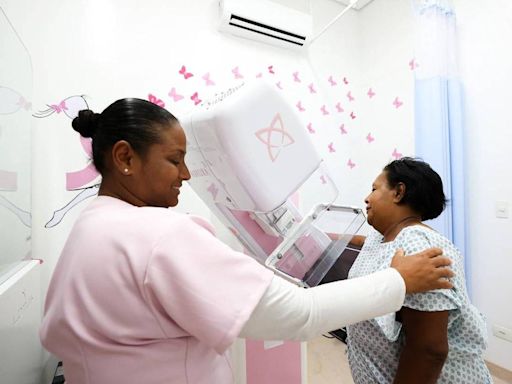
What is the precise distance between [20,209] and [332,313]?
139cm

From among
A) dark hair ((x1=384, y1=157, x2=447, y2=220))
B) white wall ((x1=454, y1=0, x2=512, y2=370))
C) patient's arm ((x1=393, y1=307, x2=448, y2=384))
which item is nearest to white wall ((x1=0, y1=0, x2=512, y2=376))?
white wall ((x1=454, y1=0, x2=512, y2=370))

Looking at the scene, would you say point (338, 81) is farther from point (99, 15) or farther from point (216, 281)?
point (216, 281)

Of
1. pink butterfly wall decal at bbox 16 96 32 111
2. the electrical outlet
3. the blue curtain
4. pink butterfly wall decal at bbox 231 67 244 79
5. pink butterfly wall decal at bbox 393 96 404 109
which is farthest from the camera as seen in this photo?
pink butterfly wall decal at bbox 393 96 404 109

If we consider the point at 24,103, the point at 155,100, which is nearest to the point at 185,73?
the point at 155,100

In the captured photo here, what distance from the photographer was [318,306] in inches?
23.4

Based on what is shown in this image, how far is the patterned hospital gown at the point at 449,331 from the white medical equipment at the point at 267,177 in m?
0.20

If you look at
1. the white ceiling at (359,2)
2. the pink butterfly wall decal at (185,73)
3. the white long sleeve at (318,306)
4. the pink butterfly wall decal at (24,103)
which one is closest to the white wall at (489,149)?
the white ceiling at (359,2)

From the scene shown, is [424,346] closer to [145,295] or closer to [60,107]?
[145,295]

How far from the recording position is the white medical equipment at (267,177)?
0.72m

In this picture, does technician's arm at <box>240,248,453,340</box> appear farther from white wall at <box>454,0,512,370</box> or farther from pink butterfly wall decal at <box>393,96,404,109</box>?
pink butterfly wall decal at <box>393,96,404,109</box>

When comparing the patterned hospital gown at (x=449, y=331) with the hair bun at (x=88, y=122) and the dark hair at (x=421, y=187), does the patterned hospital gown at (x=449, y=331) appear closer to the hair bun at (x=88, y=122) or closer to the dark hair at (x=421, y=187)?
the dark hair at (x=421, y=187)

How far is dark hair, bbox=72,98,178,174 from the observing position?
0.63 m

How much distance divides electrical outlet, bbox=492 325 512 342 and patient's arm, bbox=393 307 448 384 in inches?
62.6

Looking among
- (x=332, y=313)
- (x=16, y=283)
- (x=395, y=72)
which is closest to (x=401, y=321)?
(x=332, y=313)
